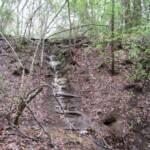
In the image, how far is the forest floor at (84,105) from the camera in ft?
30.3

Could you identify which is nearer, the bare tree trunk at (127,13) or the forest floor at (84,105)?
the forest floor at (84,105)

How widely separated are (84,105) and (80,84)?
2.21 meters

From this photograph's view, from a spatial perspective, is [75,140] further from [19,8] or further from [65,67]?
[19,8]

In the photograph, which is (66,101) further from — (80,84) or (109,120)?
(109,120)

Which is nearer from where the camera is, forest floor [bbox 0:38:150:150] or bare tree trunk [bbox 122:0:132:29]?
forest floor [bbox 0:38:150:150]

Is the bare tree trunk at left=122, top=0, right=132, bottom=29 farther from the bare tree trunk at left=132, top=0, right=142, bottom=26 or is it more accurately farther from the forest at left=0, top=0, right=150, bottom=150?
the bare tree trunk at left=132, top=0, right=142, bottom=26

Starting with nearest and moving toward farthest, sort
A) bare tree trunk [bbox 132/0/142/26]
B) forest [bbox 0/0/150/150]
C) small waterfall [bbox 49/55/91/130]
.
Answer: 1. forest [bbox 0/0/150/150]
2. small waterfall [bbox 49/55/91/130]
3. bare tree trunk [bbox 132/0/142/26]

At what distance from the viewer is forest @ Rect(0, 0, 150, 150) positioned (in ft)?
31.2

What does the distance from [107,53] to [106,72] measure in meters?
1.50

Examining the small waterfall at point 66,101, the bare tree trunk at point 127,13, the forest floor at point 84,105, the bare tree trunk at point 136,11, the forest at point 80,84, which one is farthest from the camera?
the bare tree trunk at point 127,13

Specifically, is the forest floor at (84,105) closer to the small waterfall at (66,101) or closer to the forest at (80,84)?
the forest at (80,84)

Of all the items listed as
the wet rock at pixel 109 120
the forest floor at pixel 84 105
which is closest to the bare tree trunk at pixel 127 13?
the forest floor at pixel 84 105

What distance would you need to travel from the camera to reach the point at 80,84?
50.7 feet

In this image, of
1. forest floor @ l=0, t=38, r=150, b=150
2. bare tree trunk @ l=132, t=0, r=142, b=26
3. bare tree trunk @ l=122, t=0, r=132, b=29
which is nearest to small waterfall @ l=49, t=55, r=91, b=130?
forest floor @ l=0, t=38, r=150, b=150
